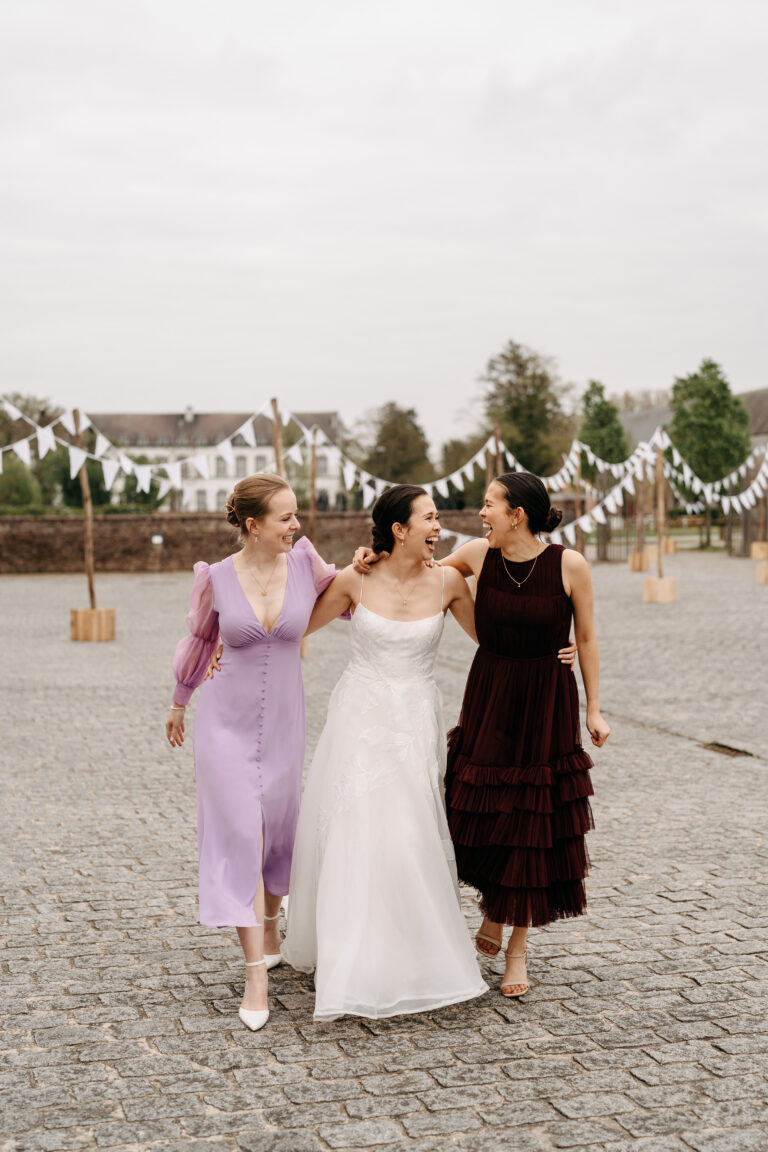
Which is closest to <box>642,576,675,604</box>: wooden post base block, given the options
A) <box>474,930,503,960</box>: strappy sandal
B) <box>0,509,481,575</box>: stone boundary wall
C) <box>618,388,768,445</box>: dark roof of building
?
<box>0,509,481,575</box>: stone boundary wall

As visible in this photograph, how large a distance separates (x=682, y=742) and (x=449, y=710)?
2242 mm

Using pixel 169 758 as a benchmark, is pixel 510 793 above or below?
above

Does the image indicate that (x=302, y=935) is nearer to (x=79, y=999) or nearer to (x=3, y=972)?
(x=79, y=999)

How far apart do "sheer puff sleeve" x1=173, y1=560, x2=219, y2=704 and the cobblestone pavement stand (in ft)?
3.39

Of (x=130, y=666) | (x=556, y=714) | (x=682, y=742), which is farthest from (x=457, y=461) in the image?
(x=556, y=714)

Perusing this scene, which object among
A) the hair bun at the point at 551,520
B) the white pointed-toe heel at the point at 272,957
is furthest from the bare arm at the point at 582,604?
the white pointed-toe heel at the point at 272,957

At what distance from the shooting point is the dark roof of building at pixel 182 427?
376 feet

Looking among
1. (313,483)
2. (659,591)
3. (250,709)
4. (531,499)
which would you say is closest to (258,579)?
(250,709)

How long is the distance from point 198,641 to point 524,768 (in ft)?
3.92

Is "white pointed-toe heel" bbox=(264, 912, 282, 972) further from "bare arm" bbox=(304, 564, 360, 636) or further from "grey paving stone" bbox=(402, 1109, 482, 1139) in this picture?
"grey paving stone" bbox=(402, 1109, 482, 1139)

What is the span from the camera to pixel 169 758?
880 cm

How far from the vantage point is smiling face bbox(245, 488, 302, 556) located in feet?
13.9

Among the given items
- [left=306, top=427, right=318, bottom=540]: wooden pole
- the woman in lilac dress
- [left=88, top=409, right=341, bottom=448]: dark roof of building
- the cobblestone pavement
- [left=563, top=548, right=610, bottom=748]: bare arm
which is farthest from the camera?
[left=88, top=409, right=341, bottom=448]: dark roof of building

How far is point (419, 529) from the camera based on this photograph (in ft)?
13.8
